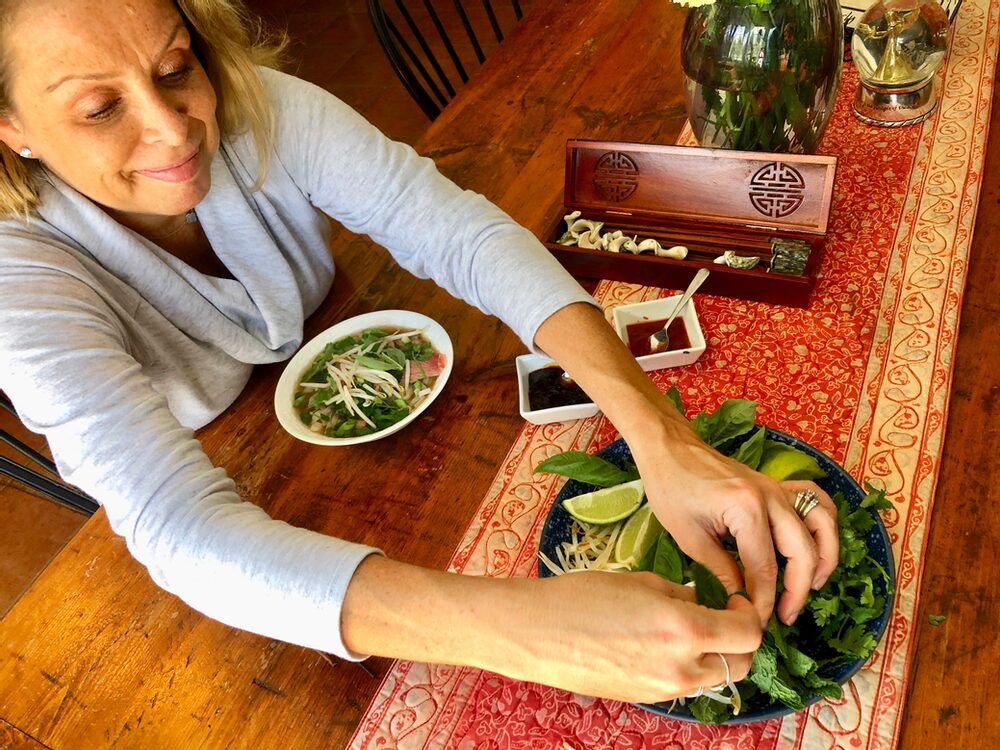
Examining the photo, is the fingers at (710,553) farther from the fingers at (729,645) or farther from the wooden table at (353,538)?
the wooden table at (353,538)

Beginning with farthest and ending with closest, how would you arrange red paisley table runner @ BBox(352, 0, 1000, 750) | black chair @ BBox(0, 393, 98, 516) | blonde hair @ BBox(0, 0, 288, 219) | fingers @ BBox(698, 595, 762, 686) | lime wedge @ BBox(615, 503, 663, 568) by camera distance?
black chair @ BBox(0, 393, 98, 516)
blonde hair @ BBox(0, 0, 288, 219)
lime wedge @ BBox(615, 503, 663, 568)
red paisley table runner @ BBox(352, 0, 1000, 750)
fingers @ BBox(698, 595, 762, 686)

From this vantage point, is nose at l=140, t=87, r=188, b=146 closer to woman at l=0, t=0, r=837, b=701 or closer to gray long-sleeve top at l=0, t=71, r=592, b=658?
woman at l=0, t=0, r=837, b=701

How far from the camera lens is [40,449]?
110 inches

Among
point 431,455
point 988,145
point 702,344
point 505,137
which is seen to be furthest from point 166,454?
point 988,145

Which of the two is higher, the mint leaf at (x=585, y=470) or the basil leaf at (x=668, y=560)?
the mint leaf at (x=585, y=470)

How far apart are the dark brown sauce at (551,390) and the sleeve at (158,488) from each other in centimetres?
41

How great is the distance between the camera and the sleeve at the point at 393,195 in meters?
1.23

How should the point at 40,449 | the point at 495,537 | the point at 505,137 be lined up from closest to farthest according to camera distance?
1. the point at 495,537
2. the point at 505,137
3. the point at 40,449

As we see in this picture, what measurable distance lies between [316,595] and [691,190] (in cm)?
95

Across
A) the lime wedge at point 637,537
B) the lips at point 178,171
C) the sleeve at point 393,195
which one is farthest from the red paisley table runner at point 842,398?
the lips at point 178,171

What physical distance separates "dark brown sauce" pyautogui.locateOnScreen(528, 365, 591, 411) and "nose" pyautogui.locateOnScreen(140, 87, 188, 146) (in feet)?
2.04

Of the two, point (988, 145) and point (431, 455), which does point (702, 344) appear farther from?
point (988, 145)

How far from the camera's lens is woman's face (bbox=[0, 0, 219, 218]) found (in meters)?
0.86

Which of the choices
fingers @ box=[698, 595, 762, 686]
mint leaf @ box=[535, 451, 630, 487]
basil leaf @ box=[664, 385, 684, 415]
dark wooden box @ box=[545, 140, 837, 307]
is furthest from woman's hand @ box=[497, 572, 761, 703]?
dark wooden box @ box=[545, 140, 837, 307]
